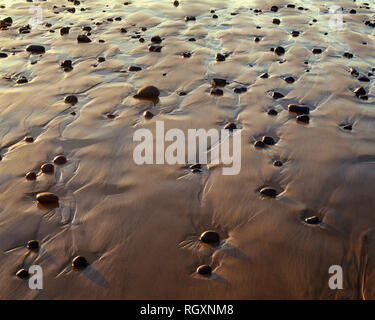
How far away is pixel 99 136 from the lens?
479cm

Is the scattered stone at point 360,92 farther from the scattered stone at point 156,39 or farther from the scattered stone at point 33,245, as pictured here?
the scattered stone at point 33,245

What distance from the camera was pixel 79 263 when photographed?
3.07 m

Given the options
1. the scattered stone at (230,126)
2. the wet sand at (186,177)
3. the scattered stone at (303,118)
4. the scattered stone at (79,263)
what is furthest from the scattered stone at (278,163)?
the scattered stone at (79,263)

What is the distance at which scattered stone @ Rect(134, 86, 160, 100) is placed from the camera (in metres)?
5.70

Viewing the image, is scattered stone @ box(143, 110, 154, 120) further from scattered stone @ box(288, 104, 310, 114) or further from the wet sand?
scattered stone @ box(288, 104, 310, 114)

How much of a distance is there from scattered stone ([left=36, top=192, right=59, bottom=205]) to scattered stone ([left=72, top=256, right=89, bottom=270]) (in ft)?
2.82

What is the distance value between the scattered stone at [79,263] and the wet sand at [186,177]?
0.07 m

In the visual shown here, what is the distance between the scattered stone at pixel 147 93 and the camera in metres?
5.70

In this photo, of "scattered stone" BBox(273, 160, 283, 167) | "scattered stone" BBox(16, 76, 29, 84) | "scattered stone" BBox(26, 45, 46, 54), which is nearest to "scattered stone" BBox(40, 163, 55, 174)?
"scattered stone" BBox(273, 160, 283, 167)

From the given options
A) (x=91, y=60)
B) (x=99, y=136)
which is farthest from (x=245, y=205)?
(x=91, y=60)

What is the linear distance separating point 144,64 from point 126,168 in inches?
128

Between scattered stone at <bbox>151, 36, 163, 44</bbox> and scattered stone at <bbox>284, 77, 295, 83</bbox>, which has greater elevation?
scattered stone at <bbox>151, 36, 163, 44</bbox>

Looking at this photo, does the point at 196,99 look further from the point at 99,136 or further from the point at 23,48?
the point at 23,48

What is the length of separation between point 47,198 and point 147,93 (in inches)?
102
